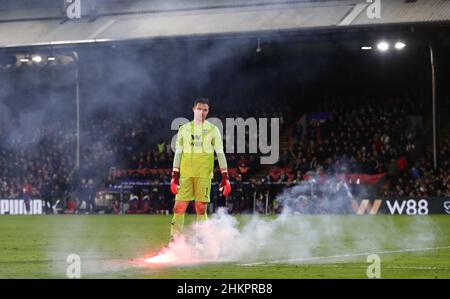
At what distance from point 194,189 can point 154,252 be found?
2246 millimetres

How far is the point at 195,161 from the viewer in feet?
48.1

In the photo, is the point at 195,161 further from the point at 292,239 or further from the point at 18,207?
the point at 18,207

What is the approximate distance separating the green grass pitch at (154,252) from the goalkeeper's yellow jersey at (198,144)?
4.90ft

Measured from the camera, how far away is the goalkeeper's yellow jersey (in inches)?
576

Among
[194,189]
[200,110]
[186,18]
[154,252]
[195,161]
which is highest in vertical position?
[186,18]

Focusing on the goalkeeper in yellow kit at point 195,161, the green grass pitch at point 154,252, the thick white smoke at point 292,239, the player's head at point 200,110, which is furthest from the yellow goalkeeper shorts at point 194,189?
the green grass pitch at point 154,252

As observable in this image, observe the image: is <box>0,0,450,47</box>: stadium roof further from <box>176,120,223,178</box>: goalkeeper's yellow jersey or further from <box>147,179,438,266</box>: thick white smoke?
<box>176,120,223,178</box>: goalkeeper's yellow jersey

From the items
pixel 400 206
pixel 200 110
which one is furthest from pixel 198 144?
pixel 400 206

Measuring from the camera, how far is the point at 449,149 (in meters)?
36.8

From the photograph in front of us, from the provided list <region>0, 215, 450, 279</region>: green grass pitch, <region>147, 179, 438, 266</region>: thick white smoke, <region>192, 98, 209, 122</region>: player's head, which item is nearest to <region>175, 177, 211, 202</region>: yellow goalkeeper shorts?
<region>147, 179, 438, 266</region>: thick white smoke

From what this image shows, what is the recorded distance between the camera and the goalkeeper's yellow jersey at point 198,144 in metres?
14.6

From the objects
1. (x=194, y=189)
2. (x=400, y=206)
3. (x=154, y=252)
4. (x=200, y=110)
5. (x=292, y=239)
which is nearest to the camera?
(x=200, y=110)
